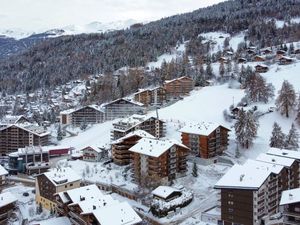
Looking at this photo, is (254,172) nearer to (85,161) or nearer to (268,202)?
(268,202)

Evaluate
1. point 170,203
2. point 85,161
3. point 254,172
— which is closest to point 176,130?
point 85,161

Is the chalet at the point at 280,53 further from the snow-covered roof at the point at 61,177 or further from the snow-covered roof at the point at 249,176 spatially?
the snow-covered roof at the point at 61,177

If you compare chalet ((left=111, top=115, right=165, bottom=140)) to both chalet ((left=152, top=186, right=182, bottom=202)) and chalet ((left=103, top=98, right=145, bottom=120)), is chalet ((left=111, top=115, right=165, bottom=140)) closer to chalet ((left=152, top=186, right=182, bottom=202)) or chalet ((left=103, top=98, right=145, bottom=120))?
chalet ((left=103, top=98, right=145, bottom=120))

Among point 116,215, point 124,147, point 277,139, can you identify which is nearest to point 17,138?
point 124,147

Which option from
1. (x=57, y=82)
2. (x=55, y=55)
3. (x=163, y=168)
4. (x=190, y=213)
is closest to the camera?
(x=190, y=213)

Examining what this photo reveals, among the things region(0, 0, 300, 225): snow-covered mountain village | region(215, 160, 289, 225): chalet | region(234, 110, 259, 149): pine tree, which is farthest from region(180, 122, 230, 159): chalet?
region(215, 160, 289, 225): chalet
